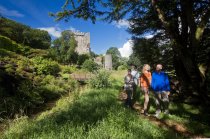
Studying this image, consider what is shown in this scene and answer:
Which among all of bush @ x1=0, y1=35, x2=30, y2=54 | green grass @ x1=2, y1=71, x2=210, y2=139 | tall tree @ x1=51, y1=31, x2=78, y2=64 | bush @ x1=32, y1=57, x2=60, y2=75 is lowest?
green grass @ x1=2, y1=71, x2=210, y2=139

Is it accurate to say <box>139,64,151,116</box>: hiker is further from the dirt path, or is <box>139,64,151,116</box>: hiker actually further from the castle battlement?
the castle battlement

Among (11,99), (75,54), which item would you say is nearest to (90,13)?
(11,99)

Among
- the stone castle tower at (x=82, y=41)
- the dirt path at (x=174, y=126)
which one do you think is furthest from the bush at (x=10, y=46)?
the stone castle tower at (x=82, y=41)

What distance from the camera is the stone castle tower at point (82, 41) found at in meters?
92.2

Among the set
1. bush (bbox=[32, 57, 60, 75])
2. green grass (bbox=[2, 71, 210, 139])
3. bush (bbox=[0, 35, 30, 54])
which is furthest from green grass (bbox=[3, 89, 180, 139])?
bush (bbox=[0, 35, 30, 54])

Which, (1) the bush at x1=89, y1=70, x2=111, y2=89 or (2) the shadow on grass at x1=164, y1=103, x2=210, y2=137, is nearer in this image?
(2) the shadow on grass at x1=164, y1=103, x2=210, y2=137

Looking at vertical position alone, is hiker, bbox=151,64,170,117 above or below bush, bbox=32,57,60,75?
below

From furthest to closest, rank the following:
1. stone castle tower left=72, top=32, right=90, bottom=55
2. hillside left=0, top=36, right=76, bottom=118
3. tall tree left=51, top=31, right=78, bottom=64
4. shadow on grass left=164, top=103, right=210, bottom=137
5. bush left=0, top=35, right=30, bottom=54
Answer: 1. stone castle tower left=72, top=32, right=90, bottom=55
2. tall tree left=51, top=31, right=78, bottom=64
3. bush left=0, top=35, right=30, bottom=54
4. hillside left=0, top=36, right=76, bottom=118
5. shadow on grass left=164, top=103, right=210, bottom=137

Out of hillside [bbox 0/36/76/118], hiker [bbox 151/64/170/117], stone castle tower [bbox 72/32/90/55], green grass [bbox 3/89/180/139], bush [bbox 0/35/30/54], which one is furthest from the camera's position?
stone castle tower [bbox 72/32/90/55]

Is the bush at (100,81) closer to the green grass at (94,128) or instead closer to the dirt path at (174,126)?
the dirt path at (174,126)

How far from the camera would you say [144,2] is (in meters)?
10.7

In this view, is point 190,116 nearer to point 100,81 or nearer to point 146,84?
point 146,84

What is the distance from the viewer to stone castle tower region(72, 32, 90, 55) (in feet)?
303

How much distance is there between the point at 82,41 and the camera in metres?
93.6
